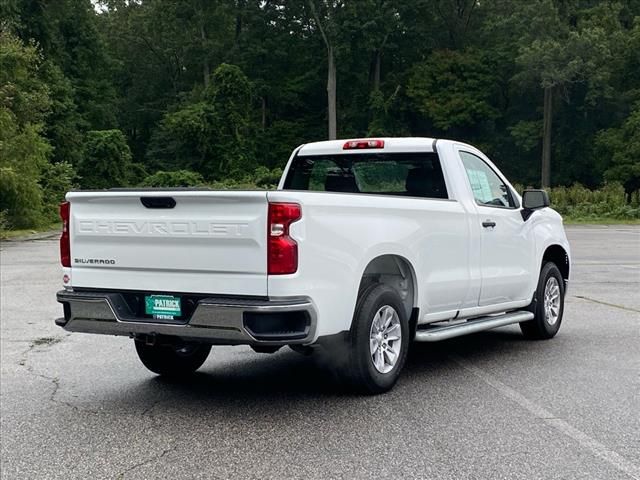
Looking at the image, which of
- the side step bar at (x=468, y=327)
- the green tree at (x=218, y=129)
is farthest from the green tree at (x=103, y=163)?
the side step bar at (x=468, y=327)

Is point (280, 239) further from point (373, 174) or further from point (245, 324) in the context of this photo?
point (373, 174)

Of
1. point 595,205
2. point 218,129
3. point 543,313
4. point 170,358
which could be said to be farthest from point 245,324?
point 218,129

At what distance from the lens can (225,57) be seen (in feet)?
225

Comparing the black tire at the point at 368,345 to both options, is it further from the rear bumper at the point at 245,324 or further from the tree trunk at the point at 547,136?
the tree trunk at the point at 547,136

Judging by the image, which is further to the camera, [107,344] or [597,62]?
[597,62]

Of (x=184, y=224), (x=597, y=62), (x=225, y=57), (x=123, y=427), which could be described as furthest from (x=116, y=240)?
(x=225, y=57)

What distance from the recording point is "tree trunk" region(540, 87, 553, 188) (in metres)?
58.5

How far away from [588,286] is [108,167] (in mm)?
41893

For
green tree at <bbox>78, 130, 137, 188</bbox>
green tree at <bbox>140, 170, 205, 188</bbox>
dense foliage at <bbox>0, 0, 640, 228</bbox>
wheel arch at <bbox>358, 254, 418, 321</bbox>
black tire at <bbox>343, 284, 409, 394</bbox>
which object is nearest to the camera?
black tire at <bbox>343, 284, 409, 394</bbox>

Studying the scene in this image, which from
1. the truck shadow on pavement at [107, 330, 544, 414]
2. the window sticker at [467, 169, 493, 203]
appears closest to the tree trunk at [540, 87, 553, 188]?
the window sticker at [467, 169, 493, 203]

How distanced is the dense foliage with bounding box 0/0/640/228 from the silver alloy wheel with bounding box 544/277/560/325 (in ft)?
140

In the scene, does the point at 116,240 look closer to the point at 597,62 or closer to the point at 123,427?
the point at 123,427

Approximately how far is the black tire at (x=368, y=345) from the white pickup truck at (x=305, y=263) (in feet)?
0.04

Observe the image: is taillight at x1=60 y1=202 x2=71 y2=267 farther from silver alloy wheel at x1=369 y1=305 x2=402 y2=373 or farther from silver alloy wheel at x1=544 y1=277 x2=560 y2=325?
silver alloy wheel at x1=544 y1=277 x2=560 y2=325
